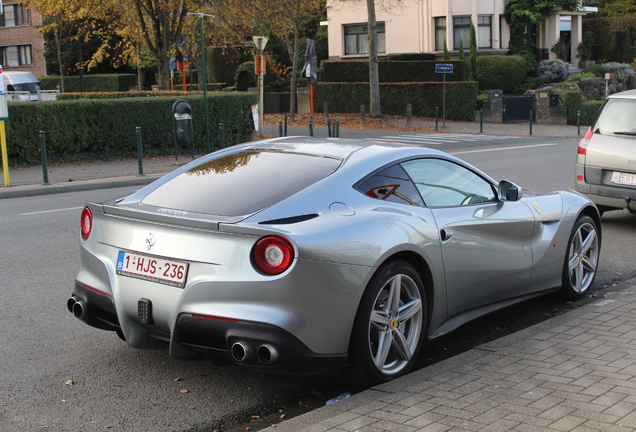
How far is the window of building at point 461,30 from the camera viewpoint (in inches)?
1746

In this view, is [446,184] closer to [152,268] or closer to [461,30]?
[152,268]

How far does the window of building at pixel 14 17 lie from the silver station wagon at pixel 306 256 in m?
69.0

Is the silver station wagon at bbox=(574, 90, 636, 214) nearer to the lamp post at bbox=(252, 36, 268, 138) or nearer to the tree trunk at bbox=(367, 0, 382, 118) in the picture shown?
the lamp post at bbox=(252, 36, 268, 138)

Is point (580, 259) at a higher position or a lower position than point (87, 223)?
lower

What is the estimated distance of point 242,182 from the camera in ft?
15.6

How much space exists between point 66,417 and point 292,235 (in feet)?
5.23

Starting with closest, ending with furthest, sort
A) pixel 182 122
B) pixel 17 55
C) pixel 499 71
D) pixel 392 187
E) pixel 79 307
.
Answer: pixel 79 307
pixel 392 187
pixel 182 122
pixel 499 71
pixel 17 55

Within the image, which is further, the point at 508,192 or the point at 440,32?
the point at 440,32

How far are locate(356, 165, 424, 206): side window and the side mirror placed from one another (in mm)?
910

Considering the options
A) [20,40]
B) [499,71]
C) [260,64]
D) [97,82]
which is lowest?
[260,64]

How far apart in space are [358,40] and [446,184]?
4427 cm

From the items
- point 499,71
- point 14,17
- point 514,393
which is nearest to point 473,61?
point 499,71

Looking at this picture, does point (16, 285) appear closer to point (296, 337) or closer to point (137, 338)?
point (137, 338)

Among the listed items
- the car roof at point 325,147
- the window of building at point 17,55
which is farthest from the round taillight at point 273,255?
the window of building at point 17,55
